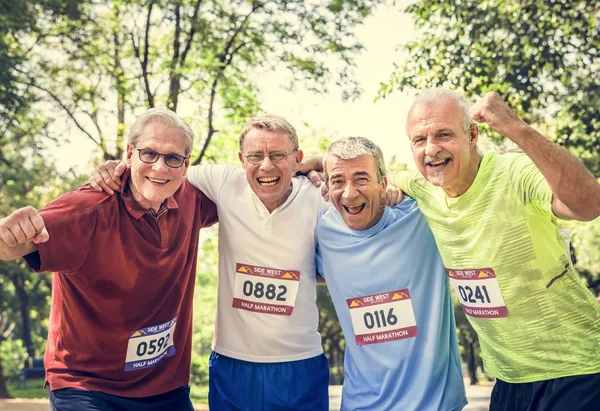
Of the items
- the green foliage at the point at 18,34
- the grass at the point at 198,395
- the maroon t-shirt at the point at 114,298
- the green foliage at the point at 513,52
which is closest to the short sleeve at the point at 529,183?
the maroon t-shirt at the point at 114,298

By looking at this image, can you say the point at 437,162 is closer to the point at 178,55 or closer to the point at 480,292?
the point at 480,292

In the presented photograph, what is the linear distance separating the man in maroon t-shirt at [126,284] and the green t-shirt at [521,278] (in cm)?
145

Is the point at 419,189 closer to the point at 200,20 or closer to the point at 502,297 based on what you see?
the point at 502,297

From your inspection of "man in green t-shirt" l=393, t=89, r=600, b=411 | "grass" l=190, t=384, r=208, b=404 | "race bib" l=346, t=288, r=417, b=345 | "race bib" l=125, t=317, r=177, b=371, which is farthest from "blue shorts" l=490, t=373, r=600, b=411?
"grass" l=190, t=384, r=208, b=404

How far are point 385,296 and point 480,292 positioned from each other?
1.57ft

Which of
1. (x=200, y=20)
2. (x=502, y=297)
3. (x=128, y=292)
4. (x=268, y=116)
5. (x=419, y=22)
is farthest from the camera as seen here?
(x=200, y=20)

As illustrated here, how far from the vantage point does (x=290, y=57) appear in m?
13.3

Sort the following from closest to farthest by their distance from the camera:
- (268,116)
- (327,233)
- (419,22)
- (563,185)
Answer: (563,185) < (327,233) < (268,116) < (419,22)

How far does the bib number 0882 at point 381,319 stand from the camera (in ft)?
10.4

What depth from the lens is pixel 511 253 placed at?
2.83 meters

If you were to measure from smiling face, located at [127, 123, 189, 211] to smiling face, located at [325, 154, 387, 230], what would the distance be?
0.79 metres

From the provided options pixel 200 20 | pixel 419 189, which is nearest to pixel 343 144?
pixel 419 189

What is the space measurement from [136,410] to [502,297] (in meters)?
1.88

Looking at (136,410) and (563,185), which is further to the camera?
(136,410)
